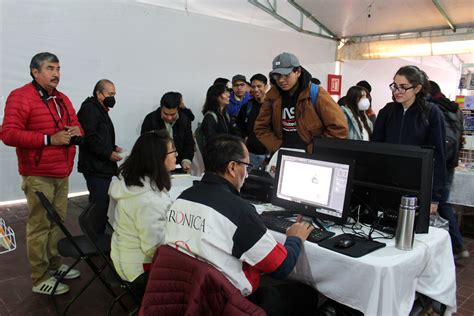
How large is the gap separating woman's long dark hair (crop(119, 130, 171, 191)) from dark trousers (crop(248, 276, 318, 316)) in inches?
25.4

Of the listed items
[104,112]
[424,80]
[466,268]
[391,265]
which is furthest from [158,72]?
[391,265]

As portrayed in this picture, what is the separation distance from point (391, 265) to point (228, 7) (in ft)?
16.6

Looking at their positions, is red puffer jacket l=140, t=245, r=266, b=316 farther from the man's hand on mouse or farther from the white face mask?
the white face mask

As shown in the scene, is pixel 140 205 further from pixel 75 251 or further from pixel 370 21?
pixel 370 21

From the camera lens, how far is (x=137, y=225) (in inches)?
70.6

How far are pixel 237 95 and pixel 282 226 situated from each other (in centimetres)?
307

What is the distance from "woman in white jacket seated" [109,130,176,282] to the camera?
1.78m

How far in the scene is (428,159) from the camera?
1.70m

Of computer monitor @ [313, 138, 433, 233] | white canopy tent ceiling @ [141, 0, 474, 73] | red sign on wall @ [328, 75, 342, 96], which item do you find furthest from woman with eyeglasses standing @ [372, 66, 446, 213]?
red sign on wall @ [328, 75, 342, 96]

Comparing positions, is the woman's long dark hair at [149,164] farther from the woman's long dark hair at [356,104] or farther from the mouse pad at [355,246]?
the woman's long dark hair at [356,104]

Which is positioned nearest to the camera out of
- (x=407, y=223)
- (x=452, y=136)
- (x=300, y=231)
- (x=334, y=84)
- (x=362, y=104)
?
(x=407, y=223)

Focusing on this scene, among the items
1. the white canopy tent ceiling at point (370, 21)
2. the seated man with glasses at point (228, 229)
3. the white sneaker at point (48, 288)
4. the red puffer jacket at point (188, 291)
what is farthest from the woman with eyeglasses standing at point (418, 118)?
the white canopy tent ceiling at point (370, 21)

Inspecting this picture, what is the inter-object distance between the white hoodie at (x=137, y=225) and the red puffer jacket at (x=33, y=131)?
0.82 m

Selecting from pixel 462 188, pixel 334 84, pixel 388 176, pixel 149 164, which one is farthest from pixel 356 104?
pixel 334 84
